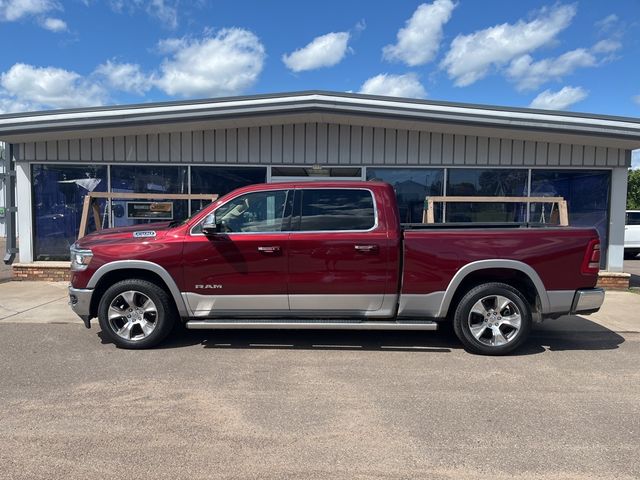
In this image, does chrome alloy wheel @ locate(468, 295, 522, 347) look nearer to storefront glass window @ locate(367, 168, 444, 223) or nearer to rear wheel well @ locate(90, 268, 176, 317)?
rear wheel well @ locate(90, 268, 176, 317)

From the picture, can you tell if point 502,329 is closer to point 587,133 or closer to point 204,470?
point 204,470

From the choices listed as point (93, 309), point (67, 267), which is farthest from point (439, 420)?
point (67, 267)

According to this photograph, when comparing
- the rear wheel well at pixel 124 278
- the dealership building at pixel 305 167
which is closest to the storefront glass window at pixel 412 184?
the dealership building at pixel 305 167

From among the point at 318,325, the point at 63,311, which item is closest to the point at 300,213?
the point at 318,325

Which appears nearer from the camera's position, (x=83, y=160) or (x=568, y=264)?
(x=568, y=264)

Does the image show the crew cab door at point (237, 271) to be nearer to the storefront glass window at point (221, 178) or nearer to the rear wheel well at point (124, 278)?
the rear wheel well at point (124, 278)

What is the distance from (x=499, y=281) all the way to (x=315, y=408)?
8.81 feet

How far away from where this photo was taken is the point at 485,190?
9844 mm

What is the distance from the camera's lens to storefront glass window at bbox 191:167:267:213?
9883 mm

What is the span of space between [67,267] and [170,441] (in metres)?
7.57

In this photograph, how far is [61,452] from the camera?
3.12 meters

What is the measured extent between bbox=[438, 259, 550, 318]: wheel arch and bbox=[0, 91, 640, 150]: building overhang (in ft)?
13.4

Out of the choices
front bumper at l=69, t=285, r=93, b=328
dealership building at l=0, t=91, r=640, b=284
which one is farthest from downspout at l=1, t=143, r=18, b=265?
front bumper at l=69, t=285, r=93, b=328

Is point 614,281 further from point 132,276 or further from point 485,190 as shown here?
point 132,276
